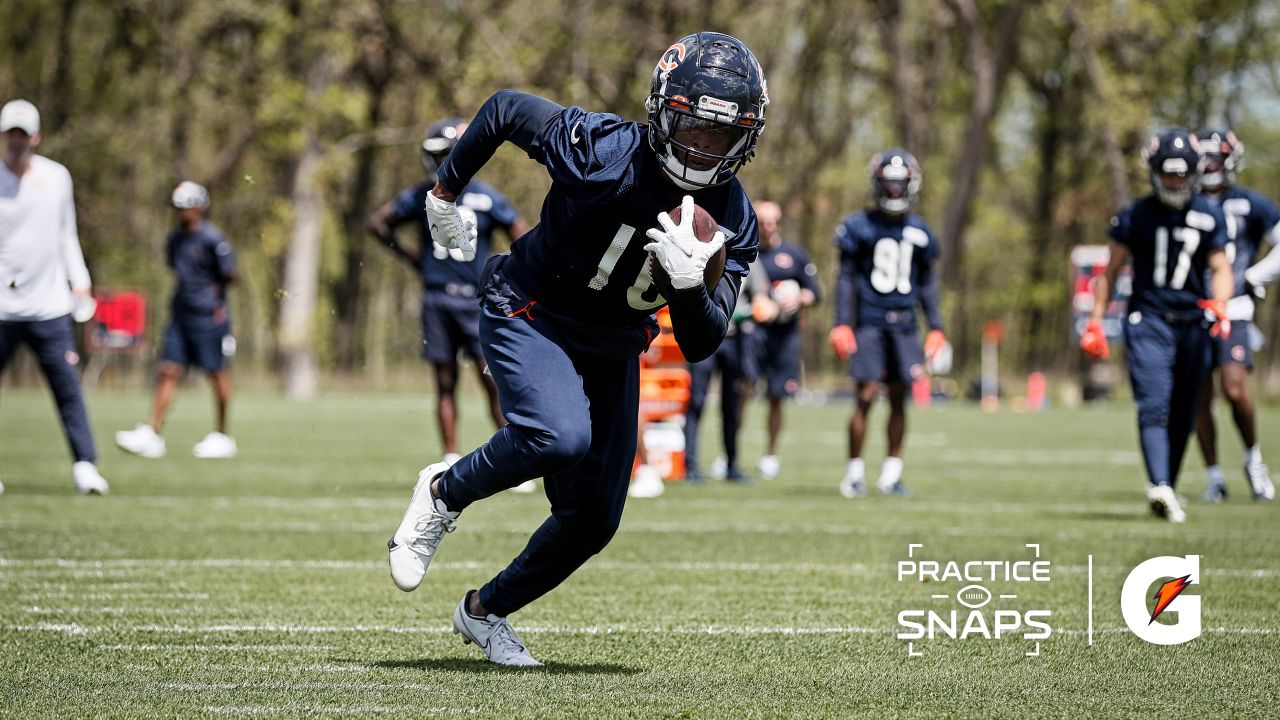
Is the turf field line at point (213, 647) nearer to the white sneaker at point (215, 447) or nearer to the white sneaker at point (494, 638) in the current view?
the white sneaker at point (494, 638)

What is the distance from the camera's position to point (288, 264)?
37906 millimetres

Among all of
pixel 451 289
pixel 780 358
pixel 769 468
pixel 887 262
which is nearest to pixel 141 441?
pixel 451 289

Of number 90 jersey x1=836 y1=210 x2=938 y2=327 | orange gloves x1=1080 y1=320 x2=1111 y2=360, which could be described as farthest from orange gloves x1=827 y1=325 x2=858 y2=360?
orange gloves x1=1080 y1=320 x2=1111 y2=360

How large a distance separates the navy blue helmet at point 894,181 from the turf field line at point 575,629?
253 inches

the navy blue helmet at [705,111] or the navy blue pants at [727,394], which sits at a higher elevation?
the navy blue helmet at [705,111]

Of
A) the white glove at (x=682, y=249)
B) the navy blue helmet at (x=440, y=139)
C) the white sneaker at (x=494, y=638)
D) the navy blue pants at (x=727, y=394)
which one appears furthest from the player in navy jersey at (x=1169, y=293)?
the white glove at (x=682, y=249)

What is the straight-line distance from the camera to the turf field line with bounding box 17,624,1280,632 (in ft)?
19.6

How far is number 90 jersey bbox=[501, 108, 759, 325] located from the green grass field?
1.18m

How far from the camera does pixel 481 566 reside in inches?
315

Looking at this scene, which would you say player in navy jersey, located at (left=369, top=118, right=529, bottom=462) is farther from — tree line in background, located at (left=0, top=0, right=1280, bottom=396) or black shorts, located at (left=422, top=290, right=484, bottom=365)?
tree line in background, located at (left=0, top=0, right=1280, bottom=396)

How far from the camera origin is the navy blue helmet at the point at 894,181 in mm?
12211

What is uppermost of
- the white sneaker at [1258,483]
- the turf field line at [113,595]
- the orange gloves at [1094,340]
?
the orange gloves at [1094,340]

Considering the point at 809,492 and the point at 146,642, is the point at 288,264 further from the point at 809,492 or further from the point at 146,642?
the point at 146,642

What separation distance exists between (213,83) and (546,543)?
36.2m
